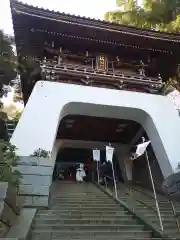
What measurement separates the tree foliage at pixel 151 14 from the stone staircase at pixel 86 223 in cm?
1419

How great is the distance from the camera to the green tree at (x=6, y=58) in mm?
10625

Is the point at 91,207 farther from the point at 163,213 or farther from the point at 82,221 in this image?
the point at 163,213

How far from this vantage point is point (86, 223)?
6730 mm

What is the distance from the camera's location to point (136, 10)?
68.1 feet

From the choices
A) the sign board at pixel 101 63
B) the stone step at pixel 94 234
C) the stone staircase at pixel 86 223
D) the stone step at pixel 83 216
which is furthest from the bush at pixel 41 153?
the sign board at pixel 101 63

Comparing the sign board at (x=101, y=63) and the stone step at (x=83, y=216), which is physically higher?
the sign board at (x=101, y=63)

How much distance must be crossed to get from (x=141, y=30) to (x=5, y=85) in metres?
6.80

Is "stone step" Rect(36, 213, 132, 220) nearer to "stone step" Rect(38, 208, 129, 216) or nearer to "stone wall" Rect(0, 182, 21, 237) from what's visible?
"stone step" Rect(38, 208, 129, 216)

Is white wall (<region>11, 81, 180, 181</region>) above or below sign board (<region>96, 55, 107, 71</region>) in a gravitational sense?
below

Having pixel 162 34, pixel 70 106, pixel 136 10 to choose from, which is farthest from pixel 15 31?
pixel 136 10

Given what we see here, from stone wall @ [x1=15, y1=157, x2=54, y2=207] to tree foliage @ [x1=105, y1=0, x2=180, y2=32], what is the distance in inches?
537

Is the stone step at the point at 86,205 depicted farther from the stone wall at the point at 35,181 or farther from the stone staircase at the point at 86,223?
the stone wall at the point at 35,181

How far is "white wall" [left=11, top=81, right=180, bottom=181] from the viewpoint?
1020cm

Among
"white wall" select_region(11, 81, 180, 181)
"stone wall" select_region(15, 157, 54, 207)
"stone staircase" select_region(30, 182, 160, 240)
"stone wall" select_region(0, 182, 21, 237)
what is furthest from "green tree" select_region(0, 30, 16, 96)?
"stone wall" select_region(0, 182, 21, 237)
